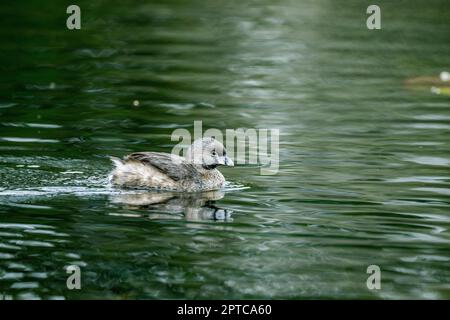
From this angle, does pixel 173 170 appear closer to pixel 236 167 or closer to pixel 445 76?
pixel 236 167

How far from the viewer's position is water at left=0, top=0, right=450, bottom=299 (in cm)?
886

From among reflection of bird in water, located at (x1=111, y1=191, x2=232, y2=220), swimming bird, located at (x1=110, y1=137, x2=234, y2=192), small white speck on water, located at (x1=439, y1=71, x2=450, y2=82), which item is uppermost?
small white speck on water, located at (x1=439, y1=71, x2=450, y2=82)

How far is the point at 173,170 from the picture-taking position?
460 inches

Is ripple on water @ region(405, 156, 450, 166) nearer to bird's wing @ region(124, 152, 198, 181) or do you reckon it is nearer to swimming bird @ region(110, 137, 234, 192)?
swimming bird @ region(110, 137, 234, 192)

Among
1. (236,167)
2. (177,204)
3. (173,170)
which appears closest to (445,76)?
(236,167)

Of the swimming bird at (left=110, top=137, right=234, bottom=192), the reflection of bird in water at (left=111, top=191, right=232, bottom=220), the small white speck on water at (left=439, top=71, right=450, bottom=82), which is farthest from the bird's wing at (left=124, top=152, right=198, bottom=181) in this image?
the small white speck on water at (left=439, top=71, right=450, bottom=82)

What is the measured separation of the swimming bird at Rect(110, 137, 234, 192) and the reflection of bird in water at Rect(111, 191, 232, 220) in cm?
12

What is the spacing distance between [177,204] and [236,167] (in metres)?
2.08

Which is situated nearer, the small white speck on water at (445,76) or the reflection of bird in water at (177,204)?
the reflection of bird in water at (177,204)

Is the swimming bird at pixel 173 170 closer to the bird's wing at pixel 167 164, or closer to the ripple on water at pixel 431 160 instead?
the bird's wing at pixel 167 164

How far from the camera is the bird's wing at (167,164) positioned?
455 inches

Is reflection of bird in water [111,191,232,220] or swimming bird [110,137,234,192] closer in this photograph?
reflection of bird in water [111,191,232,220]

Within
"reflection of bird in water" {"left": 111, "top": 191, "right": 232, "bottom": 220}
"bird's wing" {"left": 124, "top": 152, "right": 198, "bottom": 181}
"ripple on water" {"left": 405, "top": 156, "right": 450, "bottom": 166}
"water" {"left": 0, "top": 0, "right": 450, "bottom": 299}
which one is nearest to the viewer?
"water" {"left": 0, "top": 0, "right": 450, "bottom": 299}

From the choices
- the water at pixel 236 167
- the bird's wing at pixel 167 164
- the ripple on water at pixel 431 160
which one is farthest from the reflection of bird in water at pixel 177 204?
the ripple on water at pixel 431 160
